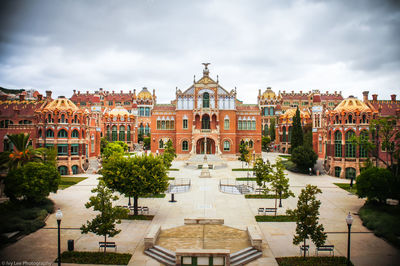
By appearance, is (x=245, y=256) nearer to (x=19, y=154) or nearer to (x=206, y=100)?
(x=19, y=154)

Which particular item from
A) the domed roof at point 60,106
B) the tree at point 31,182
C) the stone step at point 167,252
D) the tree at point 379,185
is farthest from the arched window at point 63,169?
the tree at point 379,185

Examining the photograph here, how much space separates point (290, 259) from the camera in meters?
15.3

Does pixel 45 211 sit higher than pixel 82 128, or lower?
lower

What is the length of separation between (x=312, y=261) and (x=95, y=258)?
1241cm

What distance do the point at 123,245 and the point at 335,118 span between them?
37.5 meters

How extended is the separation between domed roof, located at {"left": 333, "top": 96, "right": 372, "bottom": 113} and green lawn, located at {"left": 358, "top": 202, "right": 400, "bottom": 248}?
2013 cm

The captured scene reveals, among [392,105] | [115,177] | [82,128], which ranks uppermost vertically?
[392,105]

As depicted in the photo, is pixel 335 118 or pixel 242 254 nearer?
pixel 242 254

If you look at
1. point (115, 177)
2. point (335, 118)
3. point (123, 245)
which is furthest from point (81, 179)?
point (335, 118)

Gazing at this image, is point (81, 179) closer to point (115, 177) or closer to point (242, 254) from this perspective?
point (115, 177)

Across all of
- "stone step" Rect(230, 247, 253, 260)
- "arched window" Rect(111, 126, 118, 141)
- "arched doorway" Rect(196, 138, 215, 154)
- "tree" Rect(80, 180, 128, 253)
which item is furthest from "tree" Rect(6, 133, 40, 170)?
"arched window" Rect(111, 126, 118, 141)

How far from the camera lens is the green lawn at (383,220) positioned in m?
18.5

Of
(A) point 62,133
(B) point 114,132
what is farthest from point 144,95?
(A) point 62,133

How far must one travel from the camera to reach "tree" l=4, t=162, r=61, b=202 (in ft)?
71.7
